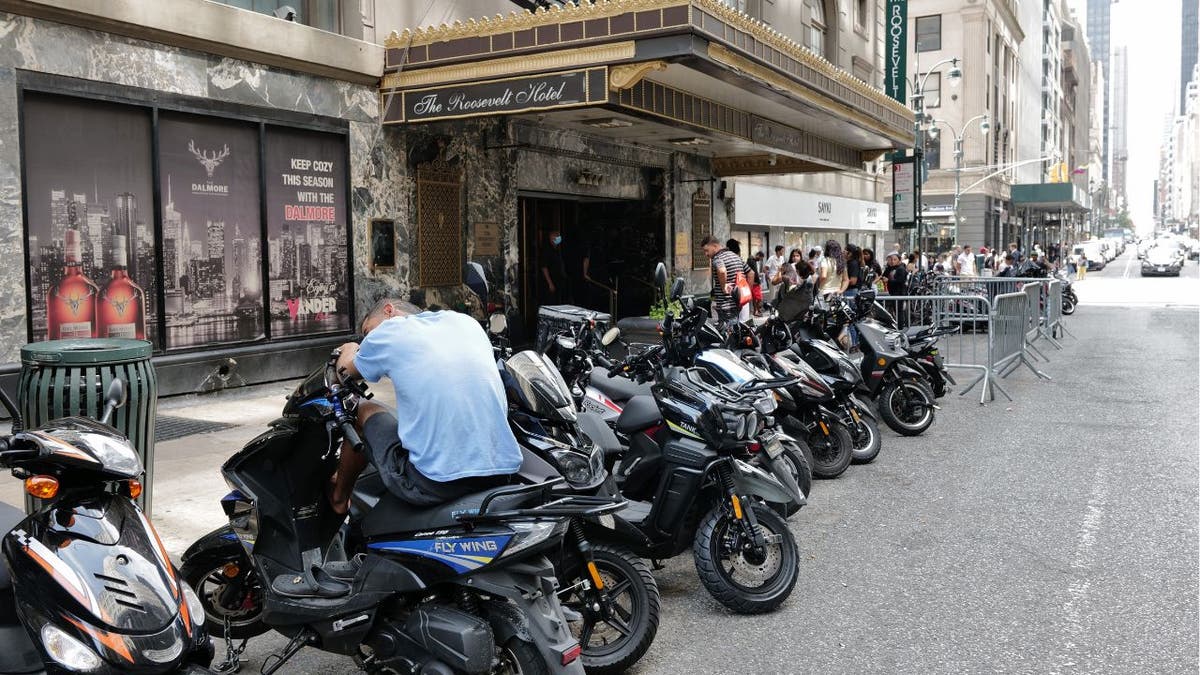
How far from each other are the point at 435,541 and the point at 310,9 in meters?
10.1

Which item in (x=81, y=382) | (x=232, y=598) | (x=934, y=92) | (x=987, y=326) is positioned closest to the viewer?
(x=232, y=598)

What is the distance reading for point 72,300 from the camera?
29.4ft

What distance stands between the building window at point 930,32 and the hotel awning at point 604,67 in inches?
1857

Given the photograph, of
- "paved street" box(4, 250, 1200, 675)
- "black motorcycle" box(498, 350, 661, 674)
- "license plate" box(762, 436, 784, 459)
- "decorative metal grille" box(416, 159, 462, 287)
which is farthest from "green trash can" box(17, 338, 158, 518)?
"decorative metal grille" box(416, 159, 462, 287)

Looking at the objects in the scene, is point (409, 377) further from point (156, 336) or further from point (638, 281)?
point (638, 281)

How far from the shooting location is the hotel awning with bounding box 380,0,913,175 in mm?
10961

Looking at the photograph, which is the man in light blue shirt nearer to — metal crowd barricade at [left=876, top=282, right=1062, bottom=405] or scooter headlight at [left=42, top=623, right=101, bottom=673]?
scooter headlight at [left=42, top=623, right=101, bottom=673]

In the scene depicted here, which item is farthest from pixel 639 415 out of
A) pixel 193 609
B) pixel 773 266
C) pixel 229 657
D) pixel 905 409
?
pixel 773 266

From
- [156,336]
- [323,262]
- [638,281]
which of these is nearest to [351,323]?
[323,262]

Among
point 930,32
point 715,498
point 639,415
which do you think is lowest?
point 715,498

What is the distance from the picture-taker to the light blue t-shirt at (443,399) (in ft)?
11.6

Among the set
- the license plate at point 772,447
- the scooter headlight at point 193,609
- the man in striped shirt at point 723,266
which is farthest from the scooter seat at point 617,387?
the man in striped shirt at point 723,266

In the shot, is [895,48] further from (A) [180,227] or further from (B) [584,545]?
(B) [584,545]

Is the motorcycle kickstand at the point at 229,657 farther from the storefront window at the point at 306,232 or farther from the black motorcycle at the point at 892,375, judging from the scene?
the storefront window at the point at 306,232
